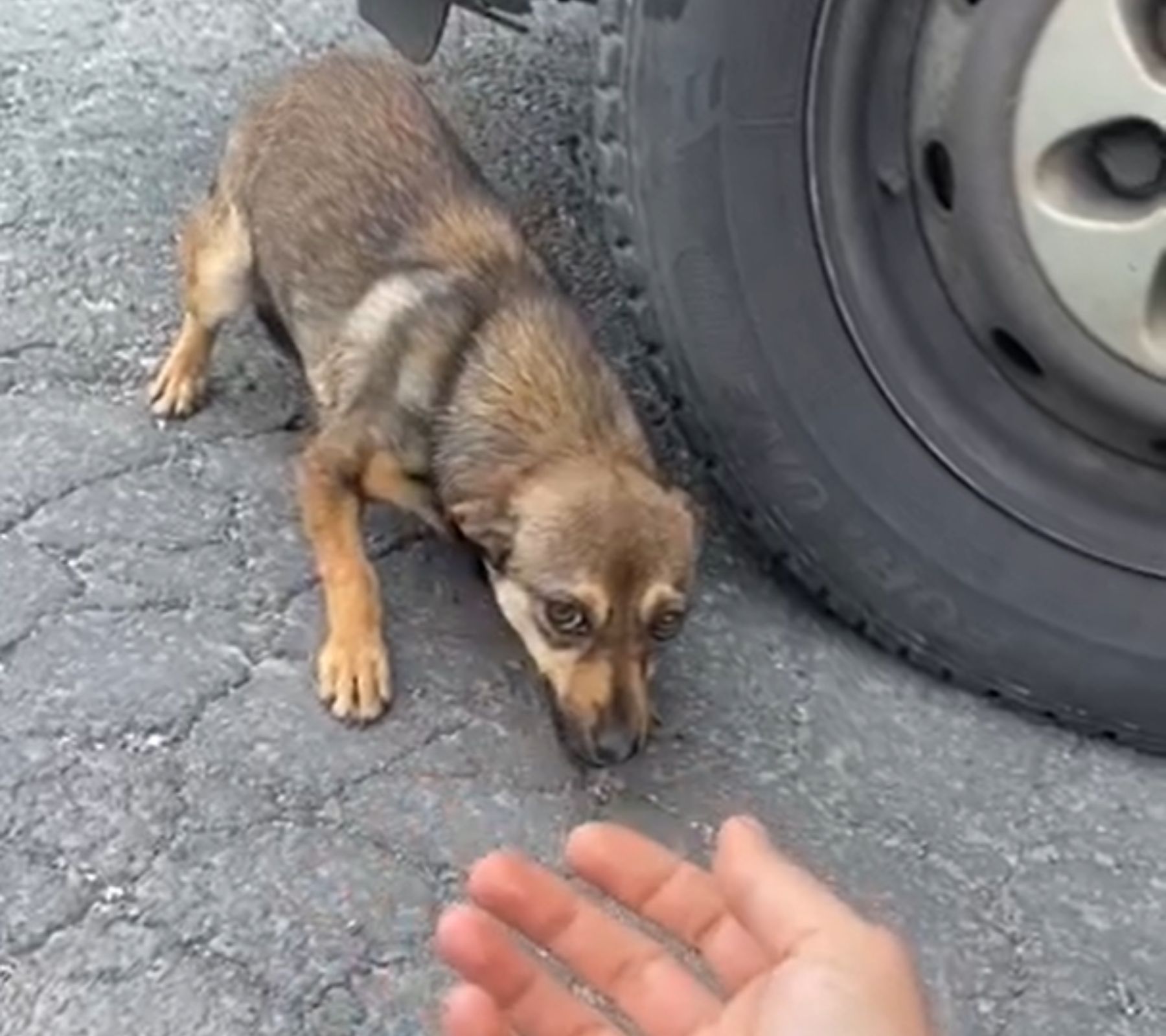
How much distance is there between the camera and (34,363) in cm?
386

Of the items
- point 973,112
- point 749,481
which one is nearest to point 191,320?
point 749,481

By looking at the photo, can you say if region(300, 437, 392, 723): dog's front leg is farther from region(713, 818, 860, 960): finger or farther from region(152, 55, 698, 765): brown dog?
region(713, 818, 860, 960): finger

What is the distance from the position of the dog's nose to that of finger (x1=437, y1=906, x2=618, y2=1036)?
0.96 meters

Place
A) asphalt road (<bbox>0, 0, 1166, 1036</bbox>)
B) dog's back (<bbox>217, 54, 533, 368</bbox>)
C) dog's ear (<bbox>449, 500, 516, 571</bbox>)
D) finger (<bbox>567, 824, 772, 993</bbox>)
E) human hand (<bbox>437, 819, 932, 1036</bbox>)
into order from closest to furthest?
human hand (<bbox>437, 819, 932, 1036</bbox>), finger (<bbox>567, 824, 772, 993</bbox>), asphalt road (<bbox>0, 0, 1166, 1036</bbox>), dog's ear (<bbox>449, 500, 516, 571</bbox>), dog's back (<bbox>217, 54, 533, 368</bbox>)

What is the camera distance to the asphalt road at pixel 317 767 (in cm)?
290

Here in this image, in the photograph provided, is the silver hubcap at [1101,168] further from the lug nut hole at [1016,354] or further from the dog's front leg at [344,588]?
the dog's front leg at [344,588]

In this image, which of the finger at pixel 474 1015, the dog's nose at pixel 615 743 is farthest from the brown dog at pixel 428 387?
the finger at pixel 474 1015

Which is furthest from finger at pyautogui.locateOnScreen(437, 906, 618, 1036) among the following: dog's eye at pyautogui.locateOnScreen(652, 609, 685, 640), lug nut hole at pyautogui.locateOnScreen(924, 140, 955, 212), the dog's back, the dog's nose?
the dog's back

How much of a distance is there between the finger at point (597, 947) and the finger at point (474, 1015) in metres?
0.07

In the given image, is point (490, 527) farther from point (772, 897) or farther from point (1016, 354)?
point (772, 897)

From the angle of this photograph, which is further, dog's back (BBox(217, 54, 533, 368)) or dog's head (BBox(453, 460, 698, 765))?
dog's back (BBox(217, 54, 533, 368))

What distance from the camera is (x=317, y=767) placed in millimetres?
3176

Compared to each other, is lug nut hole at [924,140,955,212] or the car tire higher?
lug nut hole at [924,140,955,212]

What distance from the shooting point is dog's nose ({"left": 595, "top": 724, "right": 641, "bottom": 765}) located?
10.3 ft
